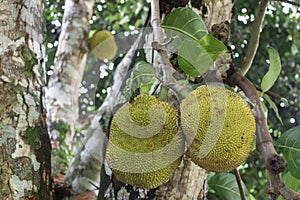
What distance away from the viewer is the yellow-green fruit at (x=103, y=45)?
258cm

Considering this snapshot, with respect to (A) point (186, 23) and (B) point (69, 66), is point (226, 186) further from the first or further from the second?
(B) point (69, 66)

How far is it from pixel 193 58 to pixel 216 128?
16cm

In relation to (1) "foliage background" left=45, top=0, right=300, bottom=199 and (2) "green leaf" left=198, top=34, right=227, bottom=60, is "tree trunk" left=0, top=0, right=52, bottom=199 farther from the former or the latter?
(1) "foliage background" left=45, top=0, right=300, bottom=199

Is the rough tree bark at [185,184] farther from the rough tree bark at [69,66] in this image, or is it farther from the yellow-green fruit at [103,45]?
the yellow-green fruit at [103,45]

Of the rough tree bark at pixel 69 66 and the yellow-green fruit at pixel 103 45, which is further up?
the rough tree bark at pixel 69 66

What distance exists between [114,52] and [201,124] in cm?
191

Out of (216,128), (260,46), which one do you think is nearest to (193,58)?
(216,128)

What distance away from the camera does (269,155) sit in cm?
67

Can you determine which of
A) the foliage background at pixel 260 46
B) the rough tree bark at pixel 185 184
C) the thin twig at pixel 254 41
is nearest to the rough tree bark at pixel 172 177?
the rough tree bark at pixel 185 184

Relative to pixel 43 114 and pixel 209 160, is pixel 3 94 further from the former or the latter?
pixel 209 160

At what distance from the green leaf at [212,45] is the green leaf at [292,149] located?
0.22 meters

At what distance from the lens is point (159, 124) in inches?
30.0

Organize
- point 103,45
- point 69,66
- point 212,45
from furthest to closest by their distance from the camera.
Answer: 1. point 103,45
2. point 69,66
3. point 212,45

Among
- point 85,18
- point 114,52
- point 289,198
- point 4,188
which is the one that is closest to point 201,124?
point 289,198
